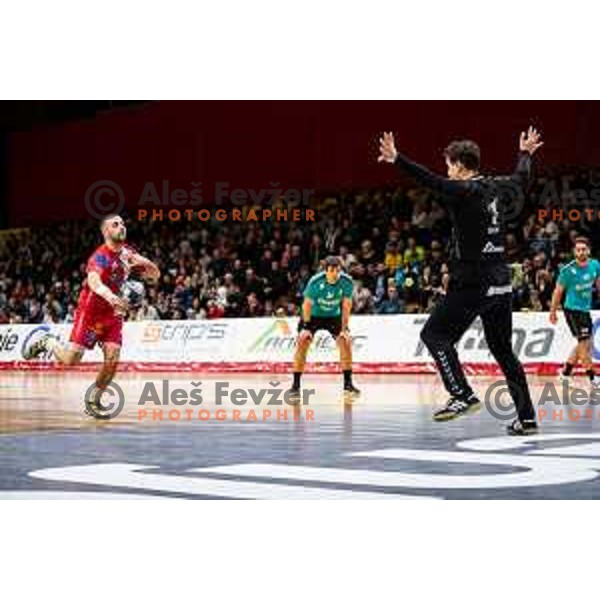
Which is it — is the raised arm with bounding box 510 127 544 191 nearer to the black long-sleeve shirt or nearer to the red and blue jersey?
the black long-sleeve shirt

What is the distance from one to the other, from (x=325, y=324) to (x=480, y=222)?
7.29 m

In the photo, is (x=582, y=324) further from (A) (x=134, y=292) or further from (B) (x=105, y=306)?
(A) (x=134, y=292)

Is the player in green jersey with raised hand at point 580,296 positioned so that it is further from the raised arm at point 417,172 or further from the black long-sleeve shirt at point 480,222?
the raised arm at point 417,172

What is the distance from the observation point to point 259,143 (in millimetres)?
30094

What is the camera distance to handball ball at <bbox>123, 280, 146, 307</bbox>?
89.2ft

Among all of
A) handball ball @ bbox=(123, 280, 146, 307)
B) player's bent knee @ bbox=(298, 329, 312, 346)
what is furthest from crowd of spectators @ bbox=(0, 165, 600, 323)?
player's bent knee @ bbox=(298, 329, 312, 346)

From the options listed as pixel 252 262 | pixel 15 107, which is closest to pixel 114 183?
pixel 15 107

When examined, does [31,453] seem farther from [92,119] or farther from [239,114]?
[92,119]

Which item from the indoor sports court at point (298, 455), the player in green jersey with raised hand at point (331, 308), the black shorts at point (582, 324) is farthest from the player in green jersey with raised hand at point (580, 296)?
the indoor sports court at point (298, 455)

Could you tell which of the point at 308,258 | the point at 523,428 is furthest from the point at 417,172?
the point at 308,258

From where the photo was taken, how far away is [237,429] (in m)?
10.5

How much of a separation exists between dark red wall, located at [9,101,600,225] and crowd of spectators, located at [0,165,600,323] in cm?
91

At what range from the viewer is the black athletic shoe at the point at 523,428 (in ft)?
29.1

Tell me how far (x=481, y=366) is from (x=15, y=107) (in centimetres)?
1864
